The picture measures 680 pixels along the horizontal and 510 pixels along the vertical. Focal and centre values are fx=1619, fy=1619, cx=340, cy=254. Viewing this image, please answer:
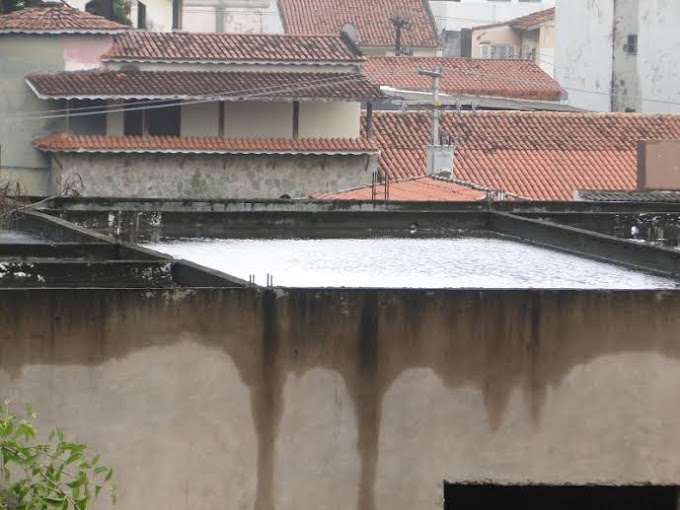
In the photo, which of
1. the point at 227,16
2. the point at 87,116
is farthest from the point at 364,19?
the point at 87,116

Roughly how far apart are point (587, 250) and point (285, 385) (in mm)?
4738

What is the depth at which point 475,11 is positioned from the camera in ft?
248

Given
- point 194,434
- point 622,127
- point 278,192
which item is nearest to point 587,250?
point 194,434

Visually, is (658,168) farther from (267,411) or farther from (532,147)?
(267,411)

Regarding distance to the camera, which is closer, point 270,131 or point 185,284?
point 185,284

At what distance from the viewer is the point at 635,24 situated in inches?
2036

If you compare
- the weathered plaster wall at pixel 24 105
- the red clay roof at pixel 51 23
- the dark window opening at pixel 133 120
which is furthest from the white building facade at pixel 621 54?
the weathered plaster wall at pixel 24 105

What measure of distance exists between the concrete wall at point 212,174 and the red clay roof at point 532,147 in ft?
4.04

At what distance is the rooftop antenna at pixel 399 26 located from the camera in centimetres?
6209

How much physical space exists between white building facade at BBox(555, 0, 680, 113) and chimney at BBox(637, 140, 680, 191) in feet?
69.5

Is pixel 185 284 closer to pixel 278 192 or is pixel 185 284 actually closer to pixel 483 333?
pixel 483 333

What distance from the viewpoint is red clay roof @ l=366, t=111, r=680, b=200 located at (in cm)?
3584

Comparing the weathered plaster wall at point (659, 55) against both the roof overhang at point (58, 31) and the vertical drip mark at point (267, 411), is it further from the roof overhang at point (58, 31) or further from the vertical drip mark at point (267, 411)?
the vertical drip mark at point (267, 411)

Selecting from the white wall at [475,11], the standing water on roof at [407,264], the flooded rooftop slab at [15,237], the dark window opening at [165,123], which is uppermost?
the white wall at [475,11]
